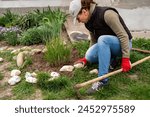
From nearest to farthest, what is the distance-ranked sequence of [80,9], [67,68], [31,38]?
[80,9] → [67,68] → [31,38]

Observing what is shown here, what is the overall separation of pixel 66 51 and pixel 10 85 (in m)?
0.83

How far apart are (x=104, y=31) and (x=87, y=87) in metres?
0.68

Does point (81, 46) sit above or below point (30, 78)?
above

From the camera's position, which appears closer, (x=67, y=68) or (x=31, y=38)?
(x=67, y=68)

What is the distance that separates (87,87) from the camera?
5188mm

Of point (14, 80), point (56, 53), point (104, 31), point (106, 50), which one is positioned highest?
point (104, 31)

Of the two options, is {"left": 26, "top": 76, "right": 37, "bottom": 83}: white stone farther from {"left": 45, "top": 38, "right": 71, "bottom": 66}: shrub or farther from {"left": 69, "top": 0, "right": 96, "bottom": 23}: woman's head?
{"left": 69, "top": 0, "right": 96, "bottom": 23}: woman's head

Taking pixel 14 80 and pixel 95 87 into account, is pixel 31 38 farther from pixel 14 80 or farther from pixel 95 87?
pixel 95 87

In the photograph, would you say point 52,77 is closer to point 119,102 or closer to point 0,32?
point 119,102

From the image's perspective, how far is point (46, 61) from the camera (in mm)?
5855

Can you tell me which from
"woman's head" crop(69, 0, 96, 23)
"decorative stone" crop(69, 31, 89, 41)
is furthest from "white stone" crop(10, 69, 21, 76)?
"decorative stone" crop(69, 31, 89, 41)

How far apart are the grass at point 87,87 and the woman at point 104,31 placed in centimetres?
14

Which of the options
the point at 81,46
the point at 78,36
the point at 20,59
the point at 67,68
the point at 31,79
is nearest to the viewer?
the point at 31,79

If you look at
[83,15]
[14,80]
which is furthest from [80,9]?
[14,80]
